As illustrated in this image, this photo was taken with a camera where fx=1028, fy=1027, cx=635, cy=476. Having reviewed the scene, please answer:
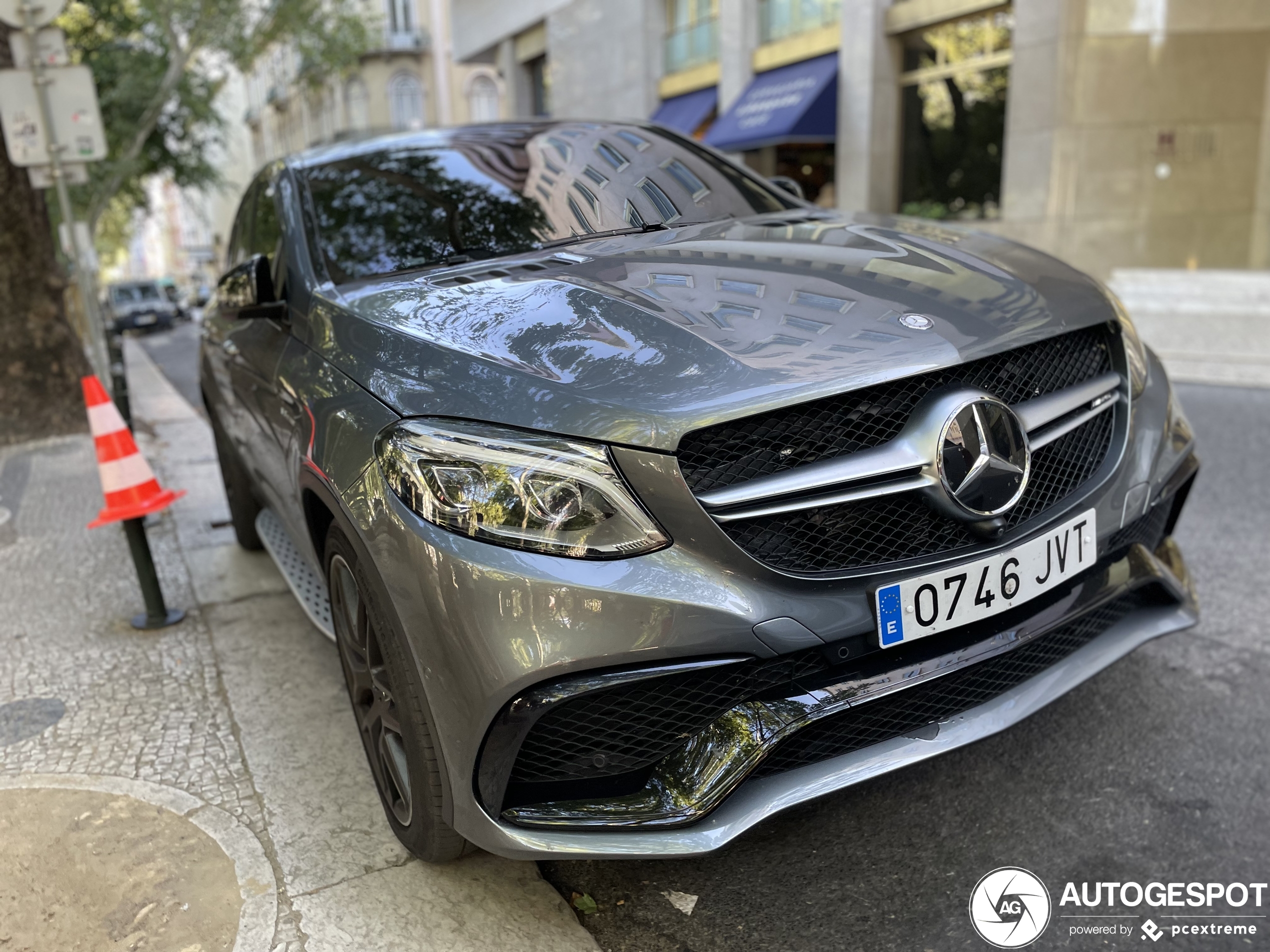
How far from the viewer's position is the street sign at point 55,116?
19.9ft

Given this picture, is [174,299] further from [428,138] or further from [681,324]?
[681,324]

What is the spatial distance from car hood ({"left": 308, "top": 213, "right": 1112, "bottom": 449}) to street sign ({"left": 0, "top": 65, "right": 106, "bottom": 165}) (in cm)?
462

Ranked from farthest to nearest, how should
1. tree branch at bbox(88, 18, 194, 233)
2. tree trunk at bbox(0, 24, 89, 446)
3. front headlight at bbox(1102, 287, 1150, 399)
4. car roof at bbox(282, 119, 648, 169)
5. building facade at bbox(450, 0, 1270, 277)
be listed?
tree branch at bbox(88, 18, 194, 233) → building facade at bbox(450, 0, 1270, 277) → tree trunk at bbox(0, 24, 89, 446) → car roof at bbox(282, 119, 648, 169) → front headlight at bbox(1102, 287, 1150, 399)

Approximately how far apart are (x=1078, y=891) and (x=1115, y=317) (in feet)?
4.15

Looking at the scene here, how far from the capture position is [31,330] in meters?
7.34

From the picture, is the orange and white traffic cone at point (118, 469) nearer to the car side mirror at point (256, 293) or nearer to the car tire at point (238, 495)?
the car tire at point (238, 495)

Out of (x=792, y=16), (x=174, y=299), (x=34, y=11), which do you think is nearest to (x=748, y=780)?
(x=34, y=11)

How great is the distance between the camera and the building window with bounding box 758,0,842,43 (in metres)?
17.2

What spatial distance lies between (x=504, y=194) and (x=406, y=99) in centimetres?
4733

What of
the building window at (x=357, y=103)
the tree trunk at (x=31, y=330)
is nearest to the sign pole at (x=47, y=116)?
the tree trunk at (x=31, y=330)

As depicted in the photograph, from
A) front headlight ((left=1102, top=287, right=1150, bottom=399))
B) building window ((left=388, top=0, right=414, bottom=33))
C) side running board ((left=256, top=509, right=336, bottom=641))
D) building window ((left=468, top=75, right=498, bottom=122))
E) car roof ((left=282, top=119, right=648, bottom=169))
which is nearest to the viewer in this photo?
front headlight ((left=1102, top=287, right=1150, bottom=399))

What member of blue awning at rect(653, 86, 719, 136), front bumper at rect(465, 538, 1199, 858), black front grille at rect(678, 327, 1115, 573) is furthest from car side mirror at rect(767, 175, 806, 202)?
blue awning at rect(653, 86, 719, 136)

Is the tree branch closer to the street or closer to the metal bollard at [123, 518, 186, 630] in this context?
the metal bollard at [123, 518, 186, 630]

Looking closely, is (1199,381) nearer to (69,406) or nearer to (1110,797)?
(1110,797)
